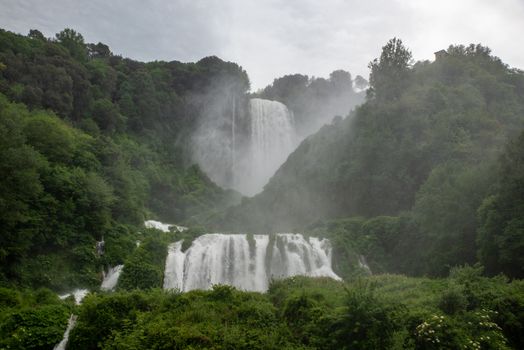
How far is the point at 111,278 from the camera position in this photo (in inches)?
995

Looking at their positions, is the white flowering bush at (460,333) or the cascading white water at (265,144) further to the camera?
A: the cascading white water at (265,144)

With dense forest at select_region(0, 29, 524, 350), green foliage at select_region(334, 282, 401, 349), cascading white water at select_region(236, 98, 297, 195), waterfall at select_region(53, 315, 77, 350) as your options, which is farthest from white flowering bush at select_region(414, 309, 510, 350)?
cascading white water at select_region(236, 98, 297, 195)

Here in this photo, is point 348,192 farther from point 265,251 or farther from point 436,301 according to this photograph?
point 436,301

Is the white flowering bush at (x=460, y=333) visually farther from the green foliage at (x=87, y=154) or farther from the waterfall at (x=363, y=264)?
the green foliage at (x=87, y=154)

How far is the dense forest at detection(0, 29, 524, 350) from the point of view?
38.6ft

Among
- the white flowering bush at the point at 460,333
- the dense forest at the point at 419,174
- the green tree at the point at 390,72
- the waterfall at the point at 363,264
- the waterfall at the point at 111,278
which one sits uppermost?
the green tree at the point at 390,72

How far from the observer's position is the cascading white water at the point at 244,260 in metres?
26.5

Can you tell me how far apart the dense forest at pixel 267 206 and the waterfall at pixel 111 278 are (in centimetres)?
55

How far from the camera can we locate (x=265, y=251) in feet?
93.2

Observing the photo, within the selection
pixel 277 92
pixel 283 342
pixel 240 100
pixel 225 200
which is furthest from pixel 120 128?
pixel 283 342

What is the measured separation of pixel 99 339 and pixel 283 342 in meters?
5.36

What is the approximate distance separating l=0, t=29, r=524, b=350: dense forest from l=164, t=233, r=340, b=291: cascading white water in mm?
1008

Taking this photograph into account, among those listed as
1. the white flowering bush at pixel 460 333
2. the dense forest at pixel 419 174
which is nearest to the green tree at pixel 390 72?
the dense forest at pixel 419 174

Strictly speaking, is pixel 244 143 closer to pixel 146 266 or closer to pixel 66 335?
pixel 146 266
